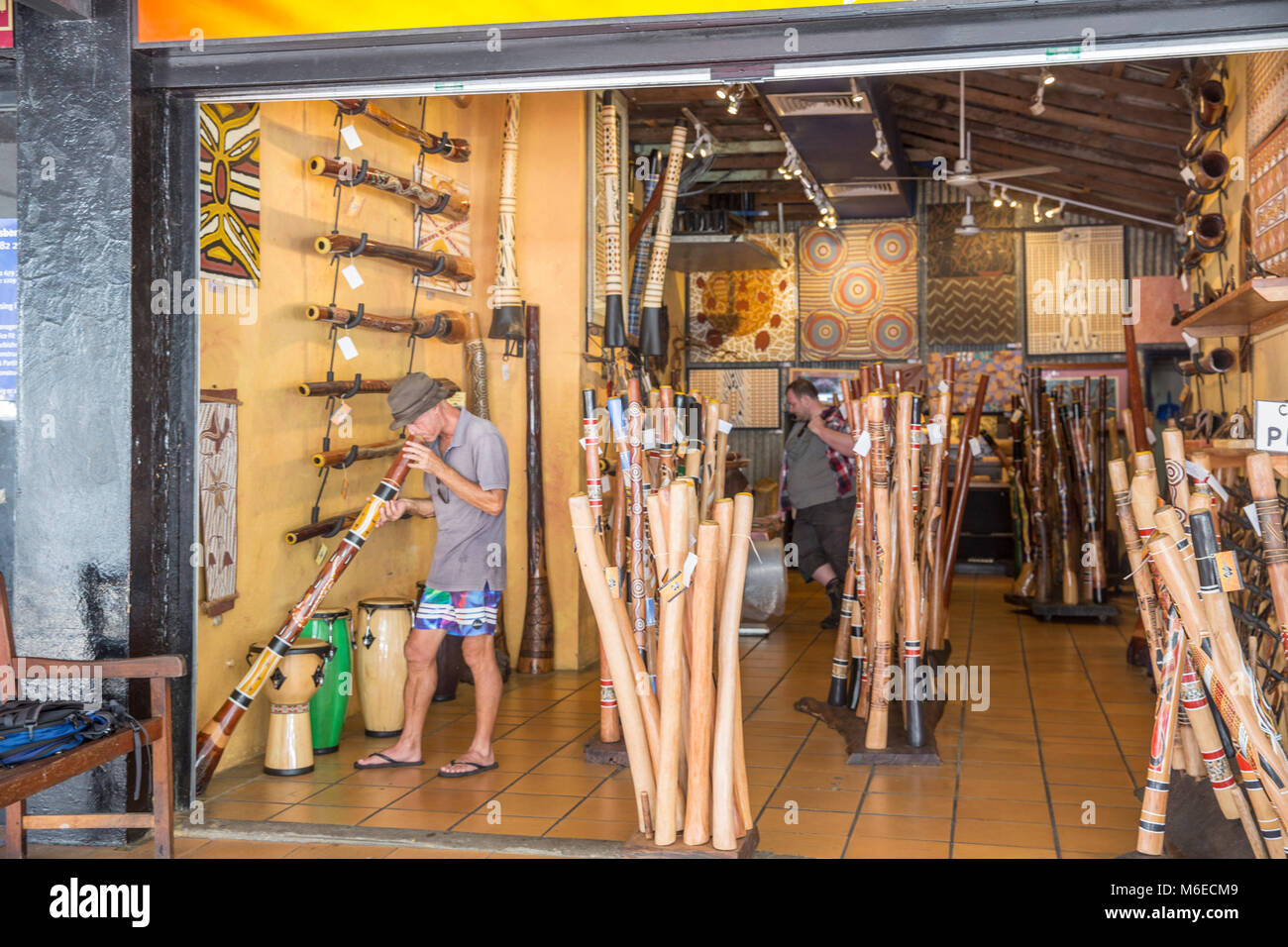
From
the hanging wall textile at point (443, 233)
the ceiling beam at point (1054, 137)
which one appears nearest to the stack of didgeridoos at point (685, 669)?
the hanging wall textile at point (443, 233)

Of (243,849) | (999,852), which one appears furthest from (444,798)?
(999,852)

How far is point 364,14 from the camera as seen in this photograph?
142 inches

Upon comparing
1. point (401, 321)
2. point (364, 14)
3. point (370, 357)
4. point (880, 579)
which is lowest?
point (880, 579)

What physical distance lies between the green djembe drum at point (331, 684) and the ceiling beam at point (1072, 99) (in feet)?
18.4

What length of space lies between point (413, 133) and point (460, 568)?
235 cm

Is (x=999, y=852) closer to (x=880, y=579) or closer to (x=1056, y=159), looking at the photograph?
(x=880, y=579)

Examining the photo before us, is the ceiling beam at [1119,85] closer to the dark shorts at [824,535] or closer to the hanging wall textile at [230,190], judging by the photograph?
the dark shorts at [824,535]

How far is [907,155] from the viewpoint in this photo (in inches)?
425

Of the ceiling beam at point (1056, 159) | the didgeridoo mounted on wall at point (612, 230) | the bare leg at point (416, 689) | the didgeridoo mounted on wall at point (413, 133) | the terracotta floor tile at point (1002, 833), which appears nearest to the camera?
the terracotta floor tile at point (1002, 833)

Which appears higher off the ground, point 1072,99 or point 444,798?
point 1072,99

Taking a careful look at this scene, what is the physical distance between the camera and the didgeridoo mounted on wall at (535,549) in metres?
6.54

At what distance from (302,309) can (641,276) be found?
8.27 ft

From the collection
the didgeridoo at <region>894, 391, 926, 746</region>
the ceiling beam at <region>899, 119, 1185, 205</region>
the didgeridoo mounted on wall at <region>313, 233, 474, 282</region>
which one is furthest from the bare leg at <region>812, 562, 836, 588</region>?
the ceiling beam at <region>899, 119, 1185, 205</region>
